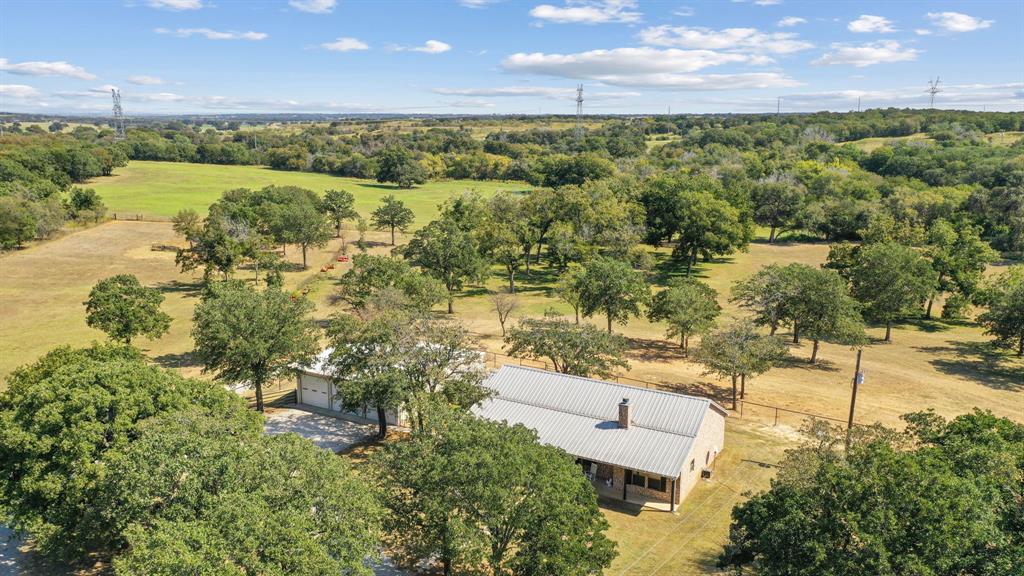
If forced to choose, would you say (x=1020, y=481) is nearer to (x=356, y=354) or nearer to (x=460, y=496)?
(x=460, y=496)

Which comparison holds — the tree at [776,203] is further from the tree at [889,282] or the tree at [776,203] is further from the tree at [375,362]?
the tree at [375,362]

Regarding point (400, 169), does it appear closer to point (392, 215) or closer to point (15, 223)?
point (392, 215)

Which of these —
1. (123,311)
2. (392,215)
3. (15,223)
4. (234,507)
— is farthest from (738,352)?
(15,223)

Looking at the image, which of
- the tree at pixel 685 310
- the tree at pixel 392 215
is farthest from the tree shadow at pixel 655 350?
the tree at pixel 392 215

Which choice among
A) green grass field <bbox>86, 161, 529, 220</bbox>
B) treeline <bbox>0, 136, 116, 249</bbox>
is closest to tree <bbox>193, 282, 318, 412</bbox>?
treeline <bbox>0, 136, 116, 249</bbox>

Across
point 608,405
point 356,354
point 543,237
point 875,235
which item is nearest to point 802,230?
point 875,235

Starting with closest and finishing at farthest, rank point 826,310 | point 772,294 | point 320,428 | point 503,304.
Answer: point 320,428 < point 826,310 < point 772,294 < point 503,304
